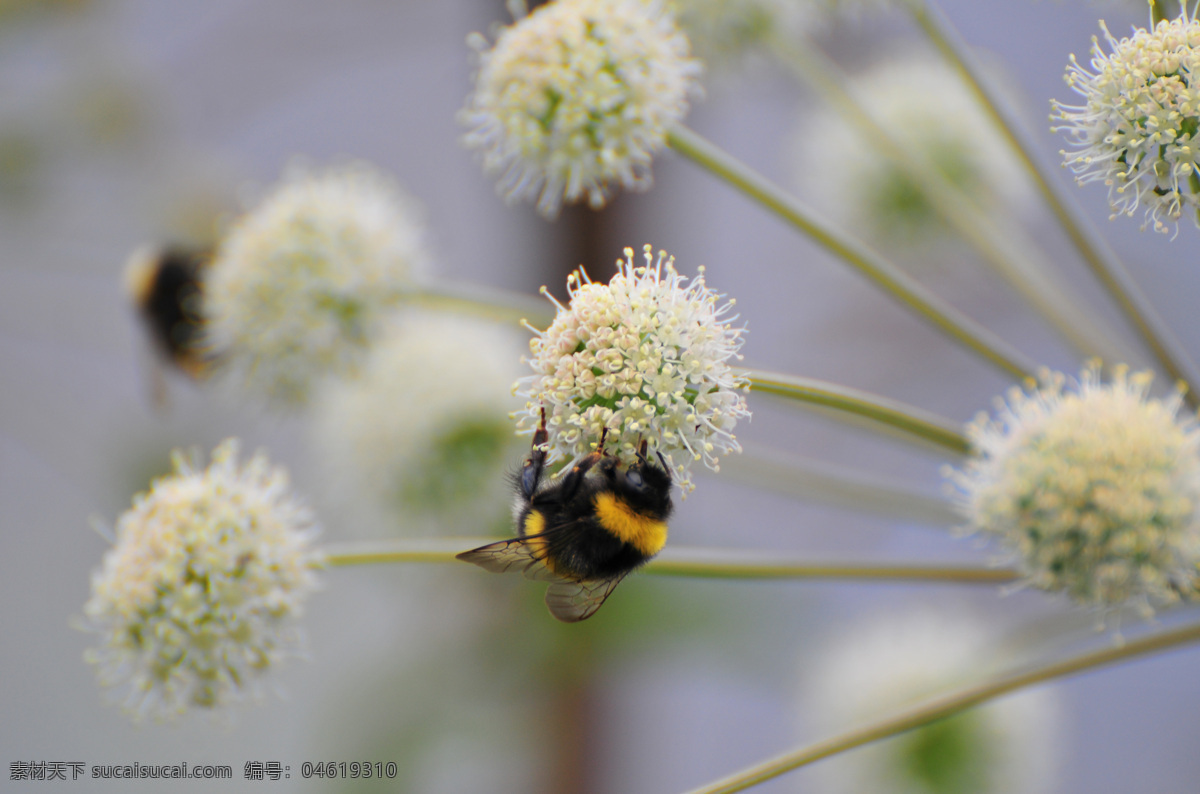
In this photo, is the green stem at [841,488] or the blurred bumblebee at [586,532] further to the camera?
the green stem at [841,488]

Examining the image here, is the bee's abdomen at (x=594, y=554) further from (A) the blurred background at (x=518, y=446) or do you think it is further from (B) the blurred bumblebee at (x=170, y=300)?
(B) the blurred bumblebee at (x=170, y=300)

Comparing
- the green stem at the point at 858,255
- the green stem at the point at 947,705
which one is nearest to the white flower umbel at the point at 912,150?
the green stem at the point at 858,255

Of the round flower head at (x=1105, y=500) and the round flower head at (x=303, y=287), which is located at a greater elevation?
the round flower head at (x=303, y=287)

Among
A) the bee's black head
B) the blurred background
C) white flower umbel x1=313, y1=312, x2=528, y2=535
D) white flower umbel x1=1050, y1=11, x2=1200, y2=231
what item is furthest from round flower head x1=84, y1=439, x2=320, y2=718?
white flower umbel x1=1050, y1=11, x2=1200, y2=231

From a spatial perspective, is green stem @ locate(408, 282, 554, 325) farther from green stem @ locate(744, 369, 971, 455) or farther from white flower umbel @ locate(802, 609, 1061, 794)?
white flower umbel @ locate(802, 609, 1061, 794)

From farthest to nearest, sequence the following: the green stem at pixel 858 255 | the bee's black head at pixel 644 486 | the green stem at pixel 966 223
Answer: the green stem at pixel 966 223, the green stem at pixel 858 255, the bee's black head at pixel 644 486

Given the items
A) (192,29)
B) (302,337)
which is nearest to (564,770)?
(302,337)

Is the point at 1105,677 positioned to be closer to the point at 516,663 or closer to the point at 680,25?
the point at 516,663
